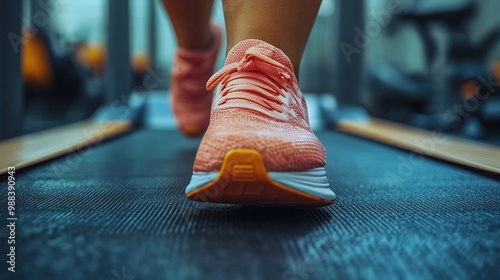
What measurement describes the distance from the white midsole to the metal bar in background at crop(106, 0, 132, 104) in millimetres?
2214

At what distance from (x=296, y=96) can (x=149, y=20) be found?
12.4 ft

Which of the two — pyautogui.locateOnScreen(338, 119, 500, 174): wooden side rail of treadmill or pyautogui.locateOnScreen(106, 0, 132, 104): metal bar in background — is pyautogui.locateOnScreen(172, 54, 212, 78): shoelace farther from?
pyautogui.locateOnScreen(106, 0, 132, 104): metal bar in background

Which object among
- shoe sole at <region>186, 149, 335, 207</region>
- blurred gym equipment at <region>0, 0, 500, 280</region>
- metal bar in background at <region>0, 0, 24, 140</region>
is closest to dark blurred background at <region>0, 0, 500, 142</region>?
metal bar in background at <region>0, 0, 24, 140</region>

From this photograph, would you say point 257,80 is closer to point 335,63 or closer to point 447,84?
point 335,63

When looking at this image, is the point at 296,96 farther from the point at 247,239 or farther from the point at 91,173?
the point at 91,173

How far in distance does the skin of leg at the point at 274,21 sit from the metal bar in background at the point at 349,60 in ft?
5.98

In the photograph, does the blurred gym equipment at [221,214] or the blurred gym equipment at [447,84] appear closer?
the blurred gym equipment at [221,214]

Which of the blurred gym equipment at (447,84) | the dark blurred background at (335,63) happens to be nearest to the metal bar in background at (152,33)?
the dark blurred background at (335,63)

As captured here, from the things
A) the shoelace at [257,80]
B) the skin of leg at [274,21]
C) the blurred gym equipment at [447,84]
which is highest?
the skin of leg at [274,21]

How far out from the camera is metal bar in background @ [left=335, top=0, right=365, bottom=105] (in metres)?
2.60

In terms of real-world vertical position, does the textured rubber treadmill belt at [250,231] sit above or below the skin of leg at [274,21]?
below

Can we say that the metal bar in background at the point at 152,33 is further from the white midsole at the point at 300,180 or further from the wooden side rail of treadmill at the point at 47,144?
the white midsole at the point at 300,180

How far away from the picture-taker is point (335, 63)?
8.88 ft

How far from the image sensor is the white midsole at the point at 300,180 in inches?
24.5
